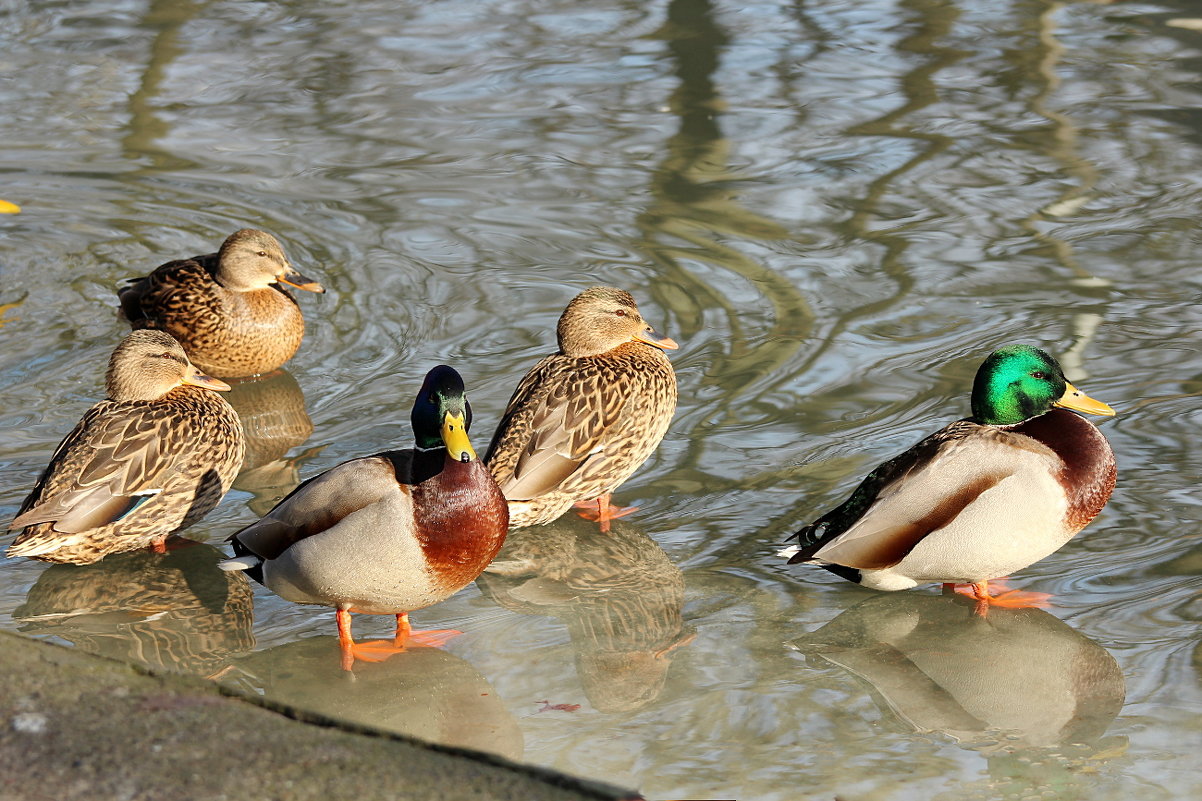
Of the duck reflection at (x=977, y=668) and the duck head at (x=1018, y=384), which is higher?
the duck head at (x=1018, y=384)

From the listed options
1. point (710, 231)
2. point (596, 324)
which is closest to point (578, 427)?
point (596, 324)

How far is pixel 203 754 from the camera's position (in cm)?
308

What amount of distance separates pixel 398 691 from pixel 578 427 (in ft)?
4.33

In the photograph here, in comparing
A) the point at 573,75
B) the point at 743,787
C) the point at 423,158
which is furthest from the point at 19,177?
the point at 743,787

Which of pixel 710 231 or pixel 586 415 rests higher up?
pixel 586 415

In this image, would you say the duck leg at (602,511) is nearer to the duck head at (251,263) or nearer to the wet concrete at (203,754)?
the wet concrete at (203,754)

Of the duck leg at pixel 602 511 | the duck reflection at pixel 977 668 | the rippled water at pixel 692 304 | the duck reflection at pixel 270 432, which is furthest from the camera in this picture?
the duck reflection at pixel 270 432

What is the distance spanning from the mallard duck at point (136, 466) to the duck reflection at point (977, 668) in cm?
212

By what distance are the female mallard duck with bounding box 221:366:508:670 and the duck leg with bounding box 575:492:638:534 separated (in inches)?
36.4

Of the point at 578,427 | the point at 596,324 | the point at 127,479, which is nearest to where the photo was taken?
the point at 127,479

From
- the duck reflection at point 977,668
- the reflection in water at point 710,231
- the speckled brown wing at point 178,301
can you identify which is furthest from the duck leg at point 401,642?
the speckled brown wing at point 178,301

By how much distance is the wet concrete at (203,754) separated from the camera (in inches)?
116

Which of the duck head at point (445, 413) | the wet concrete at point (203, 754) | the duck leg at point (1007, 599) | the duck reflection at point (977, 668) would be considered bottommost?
the duck leg at point (1007, 599)

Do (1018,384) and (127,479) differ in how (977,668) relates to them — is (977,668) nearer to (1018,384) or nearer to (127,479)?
(1018,384)
